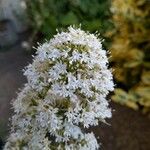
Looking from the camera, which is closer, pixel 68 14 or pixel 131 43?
pixel 131 43

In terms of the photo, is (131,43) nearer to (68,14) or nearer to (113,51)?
(113,51)

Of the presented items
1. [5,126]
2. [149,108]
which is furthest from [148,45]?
[5,126]

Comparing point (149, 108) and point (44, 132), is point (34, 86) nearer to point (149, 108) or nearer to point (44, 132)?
point (44, 132)

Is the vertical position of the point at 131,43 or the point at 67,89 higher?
the point at 131,43

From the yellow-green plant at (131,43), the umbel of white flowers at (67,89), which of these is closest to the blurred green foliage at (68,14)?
the yellow-green plant at (131,43)

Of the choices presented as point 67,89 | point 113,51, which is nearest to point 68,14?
point 113,51

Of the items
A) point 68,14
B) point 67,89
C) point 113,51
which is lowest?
point 67,89

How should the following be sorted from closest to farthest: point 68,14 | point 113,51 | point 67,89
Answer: point 67,89 < point 113,51 < point 68,14
